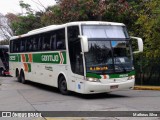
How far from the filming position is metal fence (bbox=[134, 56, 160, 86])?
72.4ft

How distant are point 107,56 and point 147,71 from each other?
9098mm

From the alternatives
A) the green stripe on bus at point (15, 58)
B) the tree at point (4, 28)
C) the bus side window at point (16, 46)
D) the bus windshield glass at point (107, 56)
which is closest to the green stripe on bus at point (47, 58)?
the bus windshield glass at point (107, 56)

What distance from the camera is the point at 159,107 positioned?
460 inches

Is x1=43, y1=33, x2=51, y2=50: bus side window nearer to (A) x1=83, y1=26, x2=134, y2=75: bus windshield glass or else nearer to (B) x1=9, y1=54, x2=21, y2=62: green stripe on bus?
(A) x1=83, y1=26, x2=134, y2=75: bus windshield glass

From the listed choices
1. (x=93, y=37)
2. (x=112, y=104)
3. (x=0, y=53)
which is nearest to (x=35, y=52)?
(x=93, y=37)

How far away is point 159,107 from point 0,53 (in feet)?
88.0

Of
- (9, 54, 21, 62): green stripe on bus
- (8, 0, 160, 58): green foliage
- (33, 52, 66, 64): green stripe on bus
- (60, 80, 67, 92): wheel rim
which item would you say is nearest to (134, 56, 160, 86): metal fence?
(8, 0, 160, 58): green foliage

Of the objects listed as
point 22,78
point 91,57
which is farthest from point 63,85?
point 22,78

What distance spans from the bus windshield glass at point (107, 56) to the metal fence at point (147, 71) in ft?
23.7

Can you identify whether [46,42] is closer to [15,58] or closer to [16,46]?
[16,46]

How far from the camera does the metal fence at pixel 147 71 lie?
2206 centimetres

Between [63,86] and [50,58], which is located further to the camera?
[50,58]

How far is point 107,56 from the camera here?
1449 centimetres

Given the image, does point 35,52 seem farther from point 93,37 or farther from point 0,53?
point 0,53
